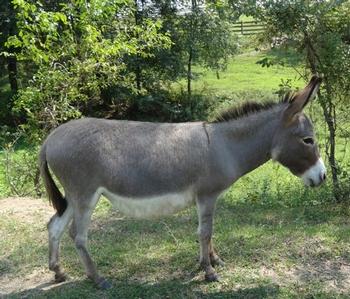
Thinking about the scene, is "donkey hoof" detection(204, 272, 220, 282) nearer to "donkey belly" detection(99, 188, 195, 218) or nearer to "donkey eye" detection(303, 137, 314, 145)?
"donkey belly" detection(99, 188, 195, 218)

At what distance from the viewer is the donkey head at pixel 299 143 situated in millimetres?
4348

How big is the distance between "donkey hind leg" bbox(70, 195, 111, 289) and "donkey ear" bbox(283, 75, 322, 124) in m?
1.89

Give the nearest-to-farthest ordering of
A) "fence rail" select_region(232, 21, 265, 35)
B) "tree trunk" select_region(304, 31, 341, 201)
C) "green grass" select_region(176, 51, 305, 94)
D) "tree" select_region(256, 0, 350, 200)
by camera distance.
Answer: "tree" select_region(256, 0, 350, 200) < "tree trunk" select_region(304, 31, 341, 201) < "fence rail" select_region(232, 21, 265, 35) < "green grass" select_region(176, 51, 305, 94)

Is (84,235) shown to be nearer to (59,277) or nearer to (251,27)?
(59,277)

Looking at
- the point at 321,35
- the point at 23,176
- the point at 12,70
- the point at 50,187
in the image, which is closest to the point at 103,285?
the point at 50,187

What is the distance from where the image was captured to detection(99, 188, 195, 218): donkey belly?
420cm

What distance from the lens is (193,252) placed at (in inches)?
201

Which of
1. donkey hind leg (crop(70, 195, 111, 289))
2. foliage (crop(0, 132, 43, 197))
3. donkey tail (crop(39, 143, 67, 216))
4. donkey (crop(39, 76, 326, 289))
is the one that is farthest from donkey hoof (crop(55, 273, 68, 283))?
foliage (crop(0, 132, 43, 197))

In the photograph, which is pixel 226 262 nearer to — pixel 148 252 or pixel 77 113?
pixel 148 252

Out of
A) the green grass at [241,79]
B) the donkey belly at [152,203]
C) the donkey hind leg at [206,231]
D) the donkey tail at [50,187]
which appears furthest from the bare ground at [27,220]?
the green grass at [241,79]

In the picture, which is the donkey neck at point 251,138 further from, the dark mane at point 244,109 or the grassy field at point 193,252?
the grassy field at point 193,252

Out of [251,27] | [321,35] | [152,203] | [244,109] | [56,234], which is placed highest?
[251,27]

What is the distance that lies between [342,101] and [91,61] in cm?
404

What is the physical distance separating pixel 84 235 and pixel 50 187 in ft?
1.98
